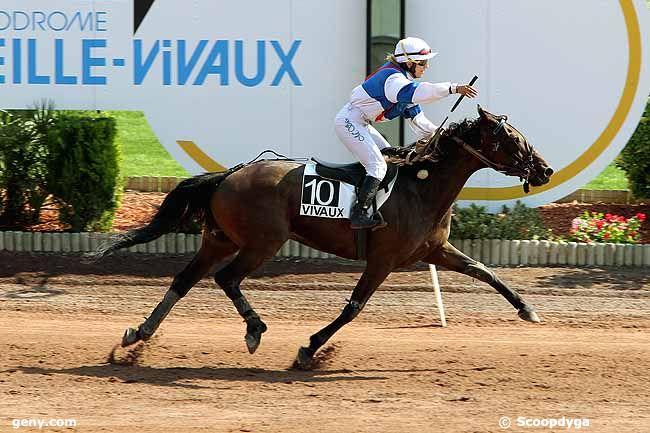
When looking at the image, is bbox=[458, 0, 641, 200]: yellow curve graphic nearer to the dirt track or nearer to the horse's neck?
the dirt track

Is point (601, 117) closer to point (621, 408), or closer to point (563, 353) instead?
point (563, 353)

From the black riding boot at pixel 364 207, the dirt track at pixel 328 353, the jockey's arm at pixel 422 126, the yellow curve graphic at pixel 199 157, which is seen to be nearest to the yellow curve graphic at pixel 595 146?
the yellow curve graphic at pixel 199 157

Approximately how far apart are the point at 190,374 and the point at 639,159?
6.95 meters

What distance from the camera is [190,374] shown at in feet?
25.4

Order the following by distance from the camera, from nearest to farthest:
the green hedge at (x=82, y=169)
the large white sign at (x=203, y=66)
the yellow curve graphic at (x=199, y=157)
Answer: the green hedge at (x=82, y=169) → the large white sign at (x=203, y=66) → the yellow curve graphic at (x=199, y=157)

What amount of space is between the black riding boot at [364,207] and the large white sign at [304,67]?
411 cm

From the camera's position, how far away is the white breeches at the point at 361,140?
8.10 meters

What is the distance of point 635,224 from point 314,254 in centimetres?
358

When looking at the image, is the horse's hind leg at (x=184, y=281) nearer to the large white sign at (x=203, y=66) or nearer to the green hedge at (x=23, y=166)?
the large white sign at (x=203, y=66)

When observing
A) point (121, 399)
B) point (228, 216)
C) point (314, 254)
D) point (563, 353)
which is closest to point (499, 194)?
point (314, 254)

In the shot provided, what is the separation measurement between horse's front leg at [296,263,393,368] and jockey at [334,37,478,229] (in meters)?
0.37

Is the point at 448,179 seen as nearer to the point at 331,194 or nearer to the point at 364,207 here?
the point at 364,207

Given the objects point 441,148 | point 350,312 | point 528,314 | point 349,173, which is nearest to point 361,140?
point 349,173

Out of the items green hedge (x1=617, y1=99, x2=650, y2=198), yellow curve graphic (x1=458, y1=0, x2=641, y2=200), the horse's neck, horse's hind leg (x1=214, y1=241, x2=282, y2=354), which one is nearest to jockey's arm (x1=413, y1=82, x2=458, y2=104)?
the horse's neck
